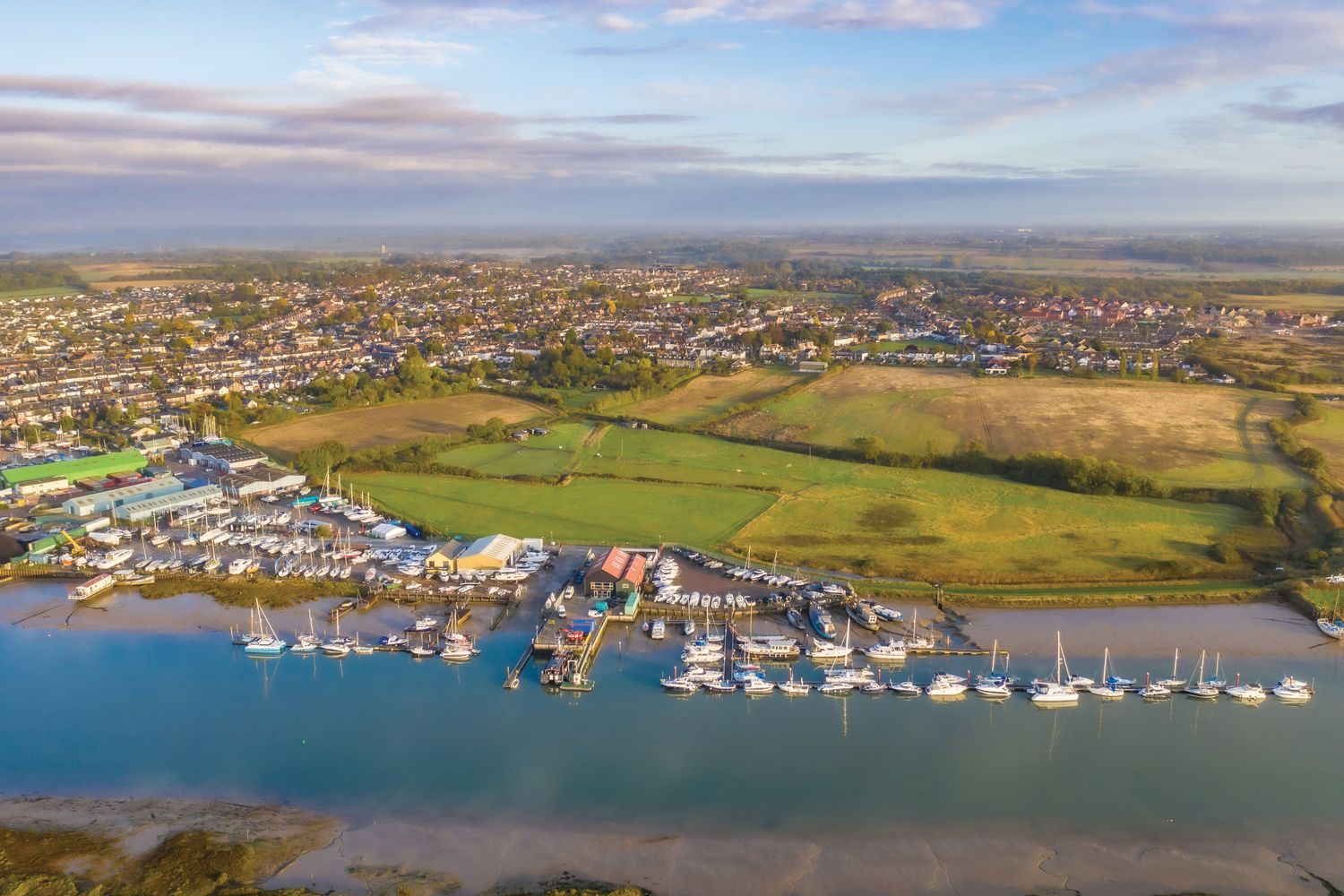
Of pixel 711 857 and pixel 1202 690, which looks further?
pixel 1202 690

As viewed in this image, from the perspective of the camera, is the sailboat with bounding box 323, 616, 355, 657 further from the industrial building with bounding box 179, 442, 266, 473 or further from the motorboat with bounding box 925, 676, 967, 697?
the industrial building with bounding box 179, 442, 266, 473

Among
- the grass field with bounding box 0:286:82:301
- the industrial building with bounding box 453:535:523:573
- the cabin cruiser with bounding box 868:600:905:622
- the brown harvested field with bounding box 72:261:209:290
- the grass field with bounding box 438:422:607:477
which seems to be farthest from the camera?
the brown harvested field with bounding box 72:261:209:290

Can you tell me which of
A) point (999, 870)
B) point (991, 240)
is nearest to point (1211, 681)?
point (999, 870)

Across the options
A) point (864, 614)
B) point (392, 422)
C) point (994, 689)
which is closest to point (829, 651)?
point (864, 614)

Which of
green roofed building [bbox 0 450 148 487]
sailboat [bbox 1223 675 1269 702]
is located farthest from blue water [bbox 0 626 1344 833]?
green roofed building [bbox 0 450 148 487]

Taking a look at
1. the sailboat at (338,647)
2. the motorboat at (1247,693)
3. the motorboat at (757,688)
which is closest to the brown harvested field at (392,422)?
the sailboat at (338,647)

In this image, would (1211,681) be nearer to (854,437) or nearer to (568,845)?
(568,845)

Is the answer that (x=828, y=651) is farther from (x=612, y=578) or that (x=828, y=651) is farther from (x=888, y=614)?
(x=612, y=578)
